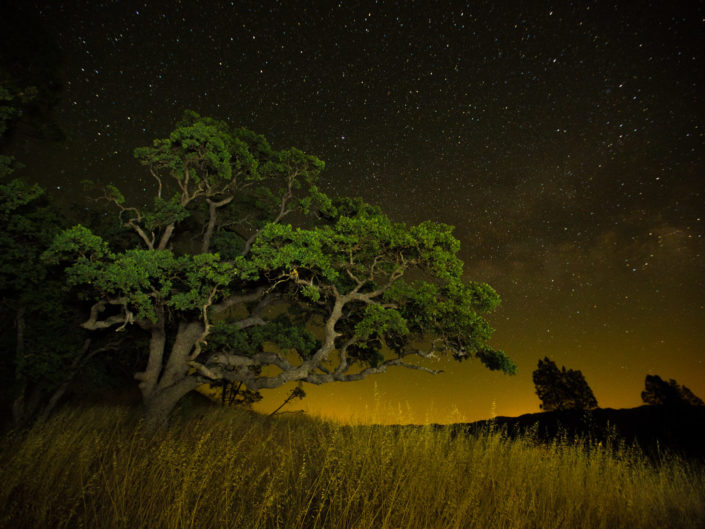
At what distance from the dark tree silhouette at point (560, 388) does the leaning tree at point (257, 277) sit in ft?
101

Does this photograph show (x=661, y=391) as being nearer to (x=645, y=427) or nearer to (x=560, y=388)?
(x=560, y=388)

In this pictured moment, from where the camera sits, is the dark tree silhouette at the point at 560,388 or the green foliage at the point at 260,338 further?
the dark tree silhouette at the point at 560,388

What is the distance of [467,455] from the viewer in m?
4.68

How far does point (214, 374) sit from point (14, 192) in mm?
7218

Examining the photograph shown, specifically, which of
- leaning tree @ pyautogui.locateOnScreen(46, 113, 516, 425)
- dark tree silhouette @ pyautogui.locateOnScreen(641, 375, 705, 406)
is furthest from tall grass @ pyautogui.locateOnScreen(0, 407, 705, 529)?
dark tree silhouette @ pyautogui.locateOnScreen(641, 375, 705, 406)

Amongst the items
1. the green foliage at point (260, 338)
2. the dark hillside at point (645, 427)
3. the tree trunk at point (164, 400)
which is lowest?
the tree trunk at point (164, 400)

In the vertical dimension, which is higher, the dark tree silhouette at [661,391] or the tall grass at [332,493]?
A: the dark tree silhouette at [661,391]

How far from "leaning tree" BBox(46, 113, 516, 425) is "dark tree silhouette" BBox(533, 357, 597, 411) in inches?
1213

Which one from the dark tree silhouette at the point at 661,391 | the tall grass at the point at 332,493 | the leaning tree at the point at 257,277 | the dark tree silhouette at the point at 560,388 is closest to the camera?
the tall grass at the point at 332,493

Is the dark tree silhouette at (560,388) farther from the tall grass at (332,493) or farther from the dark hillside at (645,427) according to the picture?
the tall grass at (332,493)

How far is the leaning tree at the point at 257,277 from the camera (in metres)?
8.47

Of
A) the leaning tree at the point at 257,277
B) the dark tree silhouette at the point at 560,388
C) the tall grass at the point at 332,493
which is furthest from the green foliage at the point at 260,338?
the dark tree silhouette at the point at 560,388

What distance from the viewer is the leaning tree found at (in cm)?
847

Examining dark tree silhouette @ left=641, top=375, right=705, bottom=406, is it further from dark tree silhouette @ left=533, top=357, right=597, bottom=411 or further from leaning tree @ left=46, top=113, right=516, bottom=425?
leaning tree @ left=46, top=113, right=516, bottom=425
